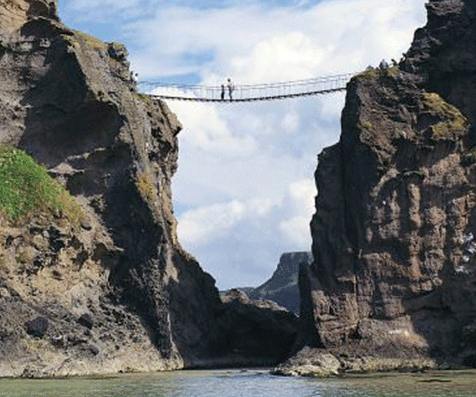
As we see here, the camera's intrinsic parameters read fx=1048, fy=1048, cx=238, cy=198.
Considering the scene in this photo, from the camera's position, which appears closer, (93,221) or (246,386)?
(246,386)

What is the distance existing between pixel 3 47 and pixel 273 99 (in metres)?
30.8

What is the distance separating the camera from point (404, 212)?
97062 mm

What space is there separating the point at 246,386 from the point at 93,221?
31.5 m

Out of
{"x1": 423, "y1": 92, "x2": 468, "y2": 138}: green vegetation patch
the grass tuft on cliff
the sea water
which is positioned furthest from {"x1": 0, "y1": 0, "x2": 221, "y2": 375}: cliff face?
{"x1": 423, "y1": 92, "x2": 468, "y2": 138}: green vegetation patch

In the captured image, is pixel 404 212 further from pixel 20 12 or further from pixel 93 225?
pixel 20 12

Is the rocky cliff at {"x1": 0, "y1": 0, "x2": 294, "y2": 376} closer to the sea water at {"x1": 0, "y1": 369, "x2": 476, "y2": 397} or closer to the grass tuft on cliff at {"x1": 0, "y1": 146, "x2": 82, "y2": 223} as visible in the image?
the grass tuft on cliff at {"x1": 0, "y1": 146, "x2": 82, "y2": 223}

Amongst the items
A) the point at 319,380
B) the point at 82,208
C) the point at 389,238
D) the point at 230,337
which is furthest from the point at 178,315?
the point at 319,380

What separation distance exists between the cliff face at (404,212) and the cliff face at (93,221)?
15054mm

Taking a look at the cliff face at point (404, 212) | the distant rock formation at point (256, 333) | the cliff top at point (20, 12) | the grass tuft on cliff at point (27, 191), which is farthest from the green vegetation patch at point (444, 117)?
the cliff top at point (20, 12)

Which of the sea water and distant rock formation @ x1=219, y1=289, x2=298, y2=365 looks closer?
the sea water

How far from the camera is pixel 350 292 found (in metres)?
96.2

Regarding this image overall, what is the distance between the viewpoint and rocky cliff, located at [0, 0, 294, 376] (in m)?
90.6

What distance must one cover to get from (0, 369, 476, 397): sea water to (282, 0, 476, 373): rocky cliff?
9.97 meters

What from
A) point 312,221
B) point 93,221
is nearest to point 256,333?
point 312,221
